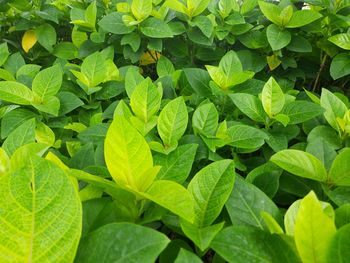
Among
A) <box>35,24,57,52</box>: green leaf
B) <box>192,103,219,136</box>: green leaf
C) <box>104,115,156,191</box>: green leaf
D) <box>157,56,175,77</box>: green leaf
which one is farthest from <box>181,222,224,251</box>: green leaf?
<box>35,24,57,52</box>: green leaf

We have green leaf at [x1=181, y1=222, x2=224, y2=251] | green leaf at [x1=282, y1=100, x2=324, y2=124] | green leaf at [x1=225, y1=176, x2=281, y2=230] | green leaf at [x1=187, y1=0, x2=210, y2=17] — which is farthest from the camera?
green leaf at [x1=187, y1=0, x2=210, y2=17]

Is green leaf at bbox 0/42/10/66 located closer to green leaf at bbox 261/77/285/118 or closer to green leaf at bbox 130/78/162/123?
green leaf at bbox 130/78/162/123

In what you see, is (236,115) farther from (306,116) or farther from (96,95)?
(96,95)

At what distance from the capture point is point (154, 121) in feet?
3.64

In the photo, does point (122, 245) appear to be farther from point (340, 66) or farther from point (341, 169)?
point (340, 66)

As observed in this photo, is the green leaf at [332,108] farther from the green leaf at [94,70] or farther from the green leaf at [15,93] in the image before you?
the green leaf at [15,93]

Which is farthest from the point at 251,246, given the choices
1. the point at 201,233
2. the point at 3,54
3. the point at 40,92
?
the point at 3,54

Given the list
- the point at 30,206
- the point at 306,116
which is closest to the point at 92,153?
the point at 30,206

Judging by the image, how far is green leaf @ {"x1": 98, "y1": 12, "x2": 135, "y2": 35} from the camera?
1.70m

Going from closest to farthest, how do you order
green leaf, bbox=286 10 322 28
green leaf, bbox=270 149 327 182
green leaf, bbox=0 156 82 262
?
1. green leaf, bbox=0 156 82 262
2. green leaf, bbox=270 149 327 182
3. green leaf, bbox=286 10 322 28

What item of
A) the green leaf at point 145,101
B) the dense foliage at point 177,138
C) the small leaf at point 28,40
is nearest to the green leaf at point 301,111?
the dense foliage at point 177,138

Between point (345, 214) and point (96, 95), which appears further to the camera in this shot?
point (96, 95)

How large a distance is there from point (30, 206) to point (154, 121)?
0.59 metres

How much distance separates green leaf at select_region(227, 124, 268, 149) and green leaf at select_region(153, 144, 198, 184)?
0.77 feet
